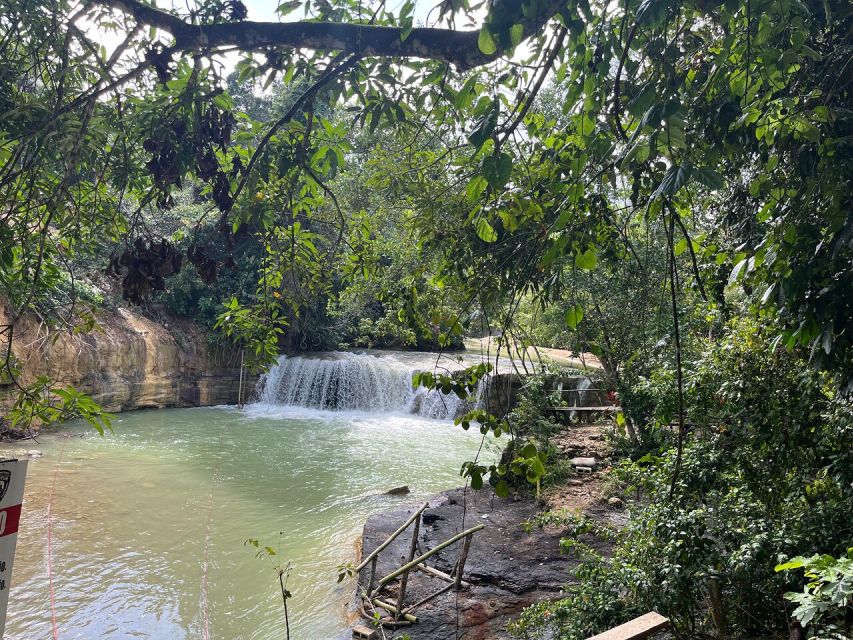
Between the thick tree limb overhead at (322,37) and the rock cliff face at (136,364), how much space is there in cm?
991

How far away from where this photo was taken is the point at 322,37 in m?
2.13

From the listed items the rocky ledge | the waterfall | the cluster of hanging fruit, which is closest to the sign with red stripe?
the cluster of hanging fruit

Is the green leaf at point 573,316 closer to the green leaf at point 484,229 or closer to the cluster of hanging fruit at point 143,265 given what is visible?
the green leaf at point 484,229

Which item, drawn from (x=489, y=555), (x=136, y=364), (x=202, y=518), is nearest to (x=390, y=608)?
(x=489, y=555)

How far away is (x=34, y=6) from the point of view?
252cm

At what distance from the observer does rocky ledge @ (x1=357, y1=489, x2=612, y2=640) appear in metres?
4.49

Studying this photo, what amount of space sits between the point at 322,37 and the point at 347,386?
1317cm

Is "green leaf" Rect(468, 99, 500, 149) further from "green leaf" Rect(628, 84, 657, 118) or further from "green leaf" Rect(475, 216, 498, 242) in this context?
"green leaf" Rect(475, 216, 498, 242)

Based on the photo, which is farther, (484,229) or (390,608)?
(390,608)

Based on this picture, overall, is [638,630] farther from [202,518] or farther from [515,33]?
[202,518]

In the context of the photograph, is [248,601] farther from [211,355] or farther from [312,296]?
[211,355]

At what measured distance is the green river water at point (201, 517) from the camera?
5090mm

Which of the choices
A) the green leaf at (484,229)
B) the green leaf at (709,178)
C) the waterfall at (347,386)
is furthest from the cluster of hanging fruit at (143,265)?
the waterfall at (347,386)

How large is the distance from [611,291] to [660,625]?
5699 mm
